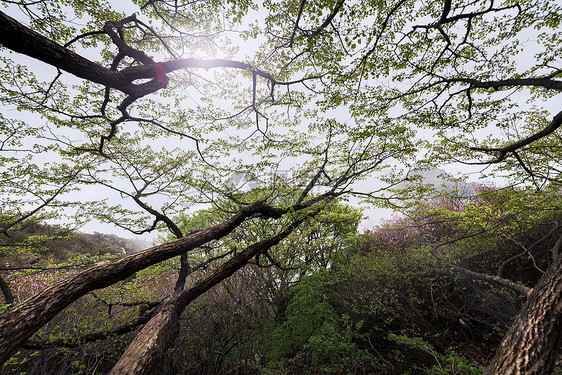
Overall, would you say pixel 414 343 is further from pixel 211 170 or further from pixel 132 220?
pixel 132 220

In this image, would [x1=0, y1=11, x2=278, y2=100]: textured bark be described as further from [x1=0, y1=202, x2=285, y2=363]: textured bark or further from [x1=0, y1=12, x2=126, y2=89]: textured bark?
[x1=0, y1=202, x2=285, y2=363]: textured bark

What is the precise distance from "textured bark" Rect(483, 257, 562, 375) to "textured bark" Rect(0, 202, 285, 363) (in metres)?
3.79

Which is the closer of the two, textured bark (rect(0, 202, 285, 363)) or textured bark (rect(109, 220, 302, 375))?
textured bark (rect(0, 202, 285, 363))

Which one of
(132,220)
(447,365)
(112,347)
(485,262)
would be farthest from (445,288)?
(132,220)

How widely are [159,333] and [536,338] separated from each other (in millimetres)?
4315

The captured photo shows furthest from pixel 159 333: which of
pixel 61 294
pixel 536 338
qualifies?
pixel 536 338

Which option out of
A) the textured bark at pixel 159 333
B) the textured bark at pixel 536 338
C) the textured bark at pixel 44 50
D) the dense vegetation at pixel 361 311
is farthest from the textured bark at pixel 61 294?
the textured bark at pixel 536 338

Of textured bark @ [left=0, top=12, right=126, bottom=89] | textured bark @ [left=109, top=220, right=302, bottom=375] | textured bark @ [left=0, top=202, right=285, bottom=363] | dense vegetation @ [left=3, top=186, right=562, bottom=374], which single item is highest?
textured bark @ [left=0, top=12, right=126, bottom=89]

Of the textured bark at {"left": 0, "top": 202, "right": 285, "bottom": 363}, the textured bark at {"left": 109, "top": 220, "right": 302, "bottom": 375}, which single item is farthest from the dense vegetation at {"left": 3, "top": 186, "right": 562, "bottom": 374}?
the textured bark at {"left": 0, "top": 202, "right": 285, "bottom": 363}

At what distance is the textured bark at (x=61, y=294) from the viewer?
1.49 metres

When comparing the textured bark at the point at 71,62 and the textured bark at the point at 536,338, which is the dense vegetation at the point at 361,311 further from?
the textured bark at the point at 71,62

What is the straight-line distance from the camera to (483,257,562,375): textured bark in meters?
1.69

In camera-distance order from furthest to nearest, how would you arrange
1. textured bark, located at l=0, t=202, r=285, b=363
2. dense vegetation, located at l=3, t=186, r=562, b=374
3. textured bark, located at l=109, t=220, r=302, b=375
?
1. dense vegetation, located at l=3, t=186, r=562, b=374
2. textured bark, located at l=109, t=220, r=302, b=375
3. textured bark, located at l=0, t=202, r=285, b=363

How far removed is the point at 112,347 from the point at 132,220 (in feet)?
9.33
